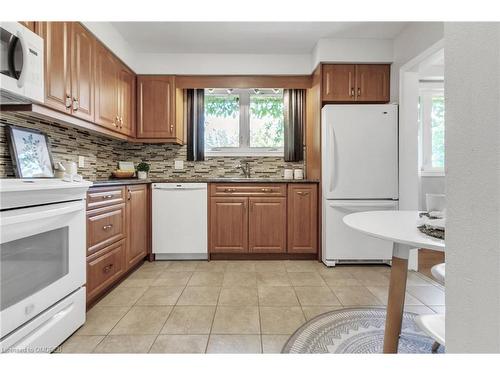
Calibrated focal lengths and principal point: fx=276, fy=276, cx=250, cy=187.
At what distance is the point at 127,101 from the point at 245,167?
157 centimetres

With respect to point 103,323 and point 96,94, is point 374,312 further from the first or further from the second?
point 96,94

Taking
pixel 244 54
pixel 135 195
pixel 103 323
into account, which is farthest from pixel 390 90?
pixel 103 323

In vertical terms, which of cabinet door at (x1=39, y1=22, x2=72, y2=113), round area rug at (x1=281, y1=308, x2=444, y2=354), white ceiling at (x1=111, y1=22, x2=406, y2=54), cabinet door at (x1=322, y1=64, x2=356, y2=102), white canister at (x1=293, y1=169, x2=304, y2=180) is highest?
white ceiling at (x1=111, y1=22, x2=406, y2=54)

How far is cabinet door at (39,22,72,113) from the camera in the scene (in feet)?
5.75

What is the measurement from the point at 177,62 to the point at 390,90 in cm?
242

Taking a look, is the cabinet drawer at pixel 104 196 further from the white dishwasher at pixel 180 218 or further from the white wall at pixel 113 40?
the white wall at pixel 113 40

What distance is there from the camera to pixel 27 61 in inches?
57.7

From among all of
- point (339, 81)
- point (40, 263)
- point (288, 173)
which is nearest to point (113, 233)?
point (40, 263)

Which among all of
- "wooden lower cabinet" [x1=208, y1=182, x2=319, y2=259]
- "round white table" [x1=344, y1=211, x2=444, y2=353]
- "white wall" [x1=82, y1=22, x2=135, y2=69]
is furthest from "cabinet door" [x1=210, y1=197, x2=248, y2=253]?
"round white table" [x1=344, y1=211, x2=444, y2=353]

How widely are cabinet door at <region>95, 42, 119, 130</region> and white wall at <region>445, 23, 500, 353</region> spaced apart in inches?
102

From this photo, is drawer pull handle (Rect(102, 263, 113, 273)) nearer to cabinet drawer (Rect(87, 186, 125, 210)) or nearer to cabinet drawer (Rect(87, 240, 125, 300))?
cabinet drawer (Rect(87, 240, 125, 300))

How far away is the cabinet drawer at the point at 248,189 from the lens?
3.05 m

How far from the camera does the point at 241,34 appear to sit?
2.82m

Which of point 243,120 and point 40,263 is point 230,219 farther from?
point 40,263
